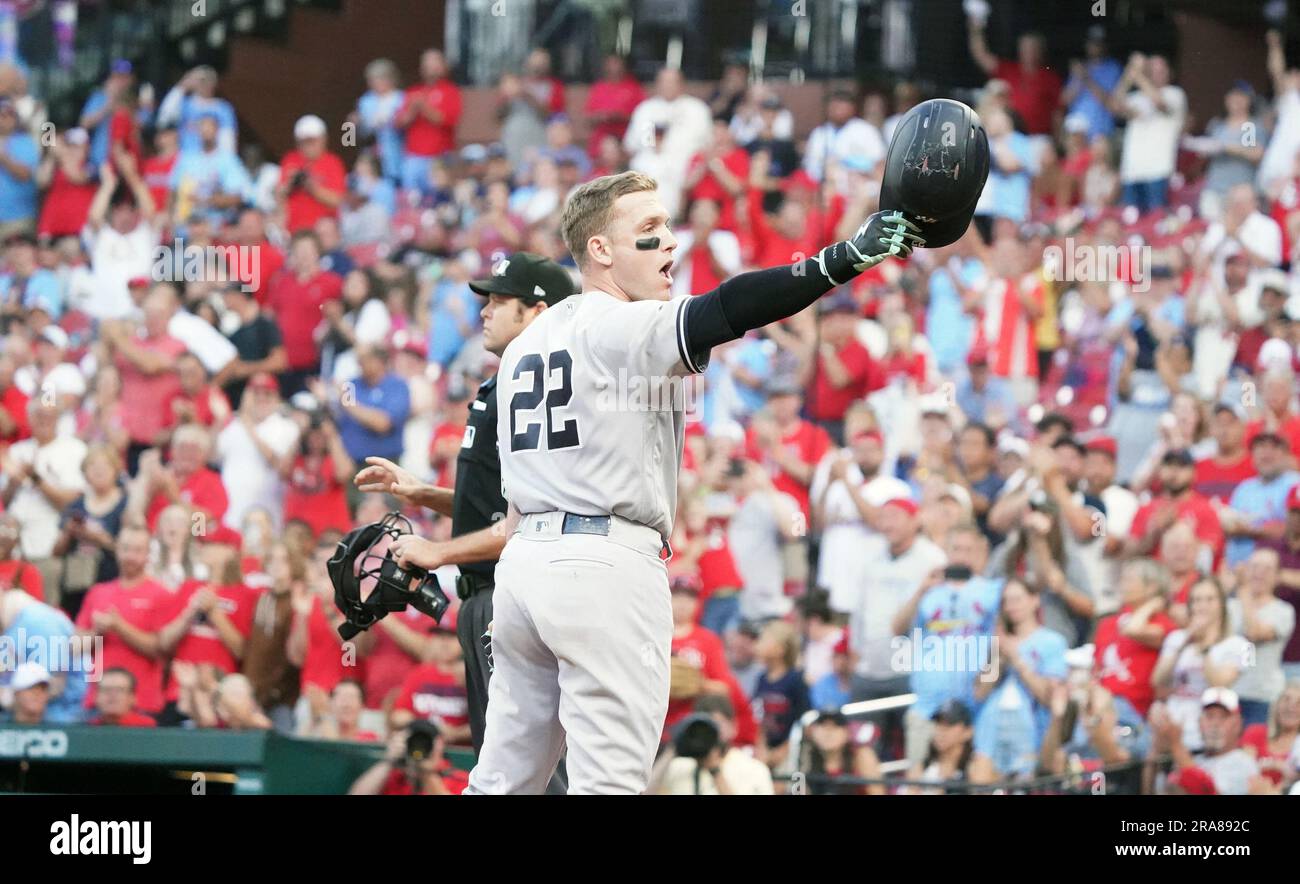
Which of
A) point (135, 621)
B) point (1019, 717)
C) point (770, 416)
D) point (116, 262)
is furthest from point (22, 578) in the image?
point (1019, 717)

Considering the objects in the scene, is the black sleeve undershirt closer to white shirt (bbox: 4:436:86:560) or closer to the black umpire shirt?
the black umpire shirt

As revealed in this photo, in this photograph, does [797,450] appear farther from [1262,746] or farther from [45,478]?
[45,478]

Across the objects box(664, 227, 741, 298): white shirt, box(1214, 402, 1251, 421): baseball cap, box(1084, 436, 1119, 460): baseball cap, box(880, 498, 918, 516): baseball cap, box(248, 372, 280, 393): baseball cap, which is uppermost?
box(664, 227, 741, 298): white shirt

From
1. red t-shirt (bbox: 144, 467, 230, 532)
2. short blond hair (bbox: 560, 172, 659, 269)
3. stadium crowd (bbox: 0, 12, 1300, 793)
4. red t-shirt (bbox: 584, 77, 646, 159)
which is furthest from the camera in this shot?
red t-shirt (bbox: 584, 77, 646, 159)

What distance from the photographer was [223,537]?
32.9ft

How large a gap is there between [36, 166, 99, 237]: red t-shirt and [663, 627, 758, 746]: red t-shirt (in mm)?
5354

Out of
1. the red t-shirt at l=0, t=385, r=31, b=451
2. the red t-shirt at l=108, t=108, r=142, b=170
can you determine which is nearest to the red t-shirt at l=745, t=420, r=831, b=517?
the red t-shirt at l=0, t=385, r=31, b=451

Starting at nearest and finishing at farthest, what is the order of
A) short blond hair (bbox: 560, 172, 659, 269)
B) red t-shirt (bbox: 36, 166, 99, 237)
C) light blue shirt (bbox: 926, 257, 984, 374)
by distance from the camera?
short blond hair (bbox: 560, 172, 659, 269) → light blue shirt (bbox: 926, 257, 984, 374) → red t-shirt (bbox: 36, 166, 99, 237)

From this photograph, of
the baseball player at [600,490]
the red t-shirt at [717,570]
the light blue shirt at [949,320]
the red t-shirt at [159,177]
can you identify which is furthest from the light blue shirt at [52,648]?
the baseball player at [600,490]

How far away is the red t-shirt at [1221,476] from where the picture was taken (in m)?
9.10

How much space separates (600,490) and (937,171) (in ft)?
3.68

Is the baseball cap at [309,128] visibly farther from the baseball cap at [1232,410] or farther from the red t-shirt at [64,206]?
the baseball cap at [1232,410]

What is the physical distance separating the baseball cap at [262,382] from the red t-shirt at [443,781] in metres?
3.27

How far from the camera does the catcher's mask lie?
578 centimetres
